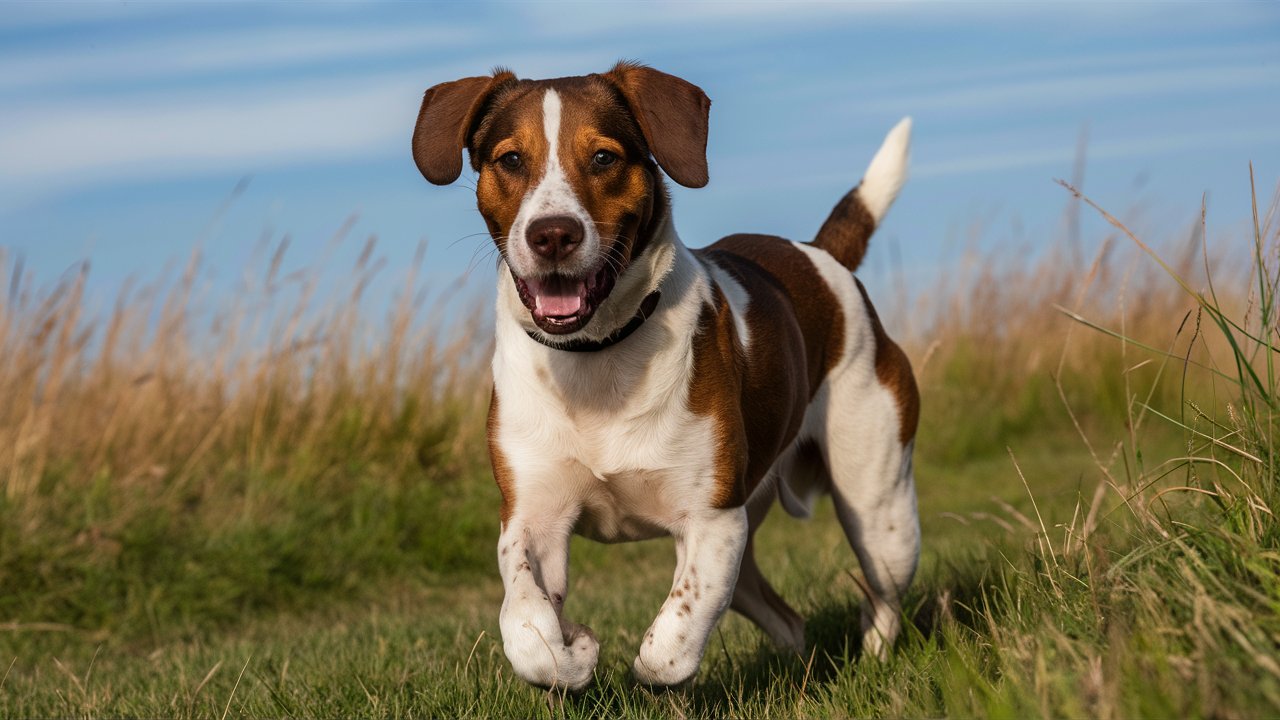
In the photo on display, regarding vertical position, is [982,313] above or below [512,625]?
below

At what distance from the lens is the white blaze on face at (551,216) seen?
360cm

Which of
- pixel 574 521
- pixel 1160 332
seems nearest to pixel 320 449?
pixel 574 521

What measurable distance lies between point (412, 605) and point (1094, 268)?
16.0 feet

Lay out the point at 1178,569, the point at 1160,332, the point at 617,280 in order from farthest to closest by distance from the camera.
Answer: the point at 1160,332 → the point at 617,280 → the point at 1178,569

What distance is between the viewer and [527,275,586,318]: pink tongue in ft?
12.2

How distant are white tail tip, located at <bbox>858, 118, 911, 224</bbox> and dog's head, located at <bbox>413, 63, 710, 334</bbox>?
→ 1816 millimetres

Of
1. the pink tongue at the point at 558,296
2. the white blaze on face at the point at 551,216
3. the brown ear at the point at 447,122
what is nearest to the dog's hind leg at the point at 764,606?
the pink tongue at the point at 558,296

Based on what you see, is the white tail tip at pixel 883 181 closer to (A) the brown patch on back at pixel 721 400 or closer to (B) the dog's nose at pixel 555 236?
(A) the brown patch on back at pixel 721 400

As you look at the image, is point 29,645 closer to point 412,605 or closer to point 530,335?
point 412,605

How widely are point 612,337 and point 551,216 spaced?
1.82ft

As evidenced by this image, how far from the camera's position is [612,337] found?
157 inches

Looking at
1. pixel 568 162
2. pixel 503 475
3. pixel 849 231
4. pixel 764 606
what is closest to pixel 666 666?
pixel 503 475

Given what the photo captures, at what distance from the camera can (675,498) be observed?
397 centimetres

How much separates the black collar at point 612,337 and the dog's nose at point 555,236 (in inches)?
17.3
